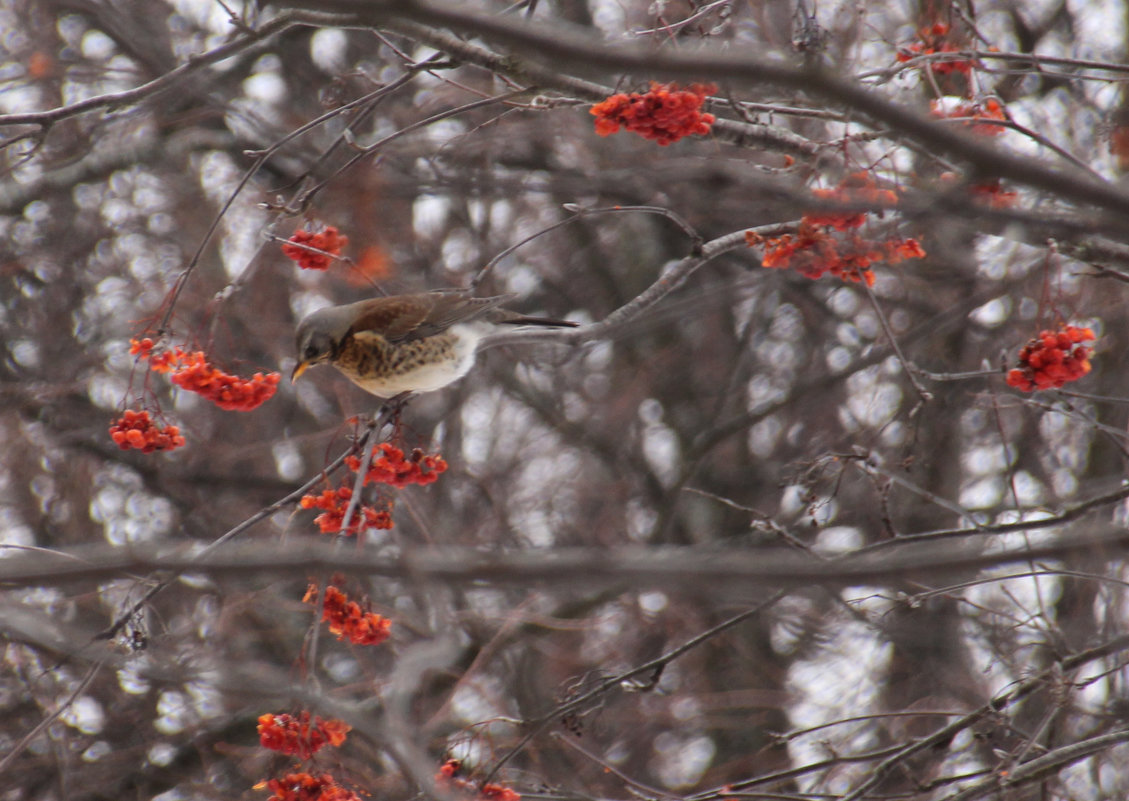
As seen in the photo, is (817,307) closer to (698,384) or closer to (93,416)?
(698,384)

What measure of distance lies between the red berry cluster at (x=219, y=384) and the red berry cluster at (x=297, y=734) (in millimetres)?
997

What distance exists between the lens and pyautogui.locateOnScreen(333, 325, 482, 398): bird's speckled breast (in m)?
4.98

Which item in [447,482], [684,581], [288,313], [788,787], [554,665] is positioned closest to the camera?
[684,581]

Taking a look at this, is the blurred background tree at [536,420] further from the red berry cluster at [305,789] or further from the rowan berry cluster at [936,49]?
the red berry cluster at [305,789]

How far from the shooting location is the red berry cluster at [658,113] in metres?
3.21

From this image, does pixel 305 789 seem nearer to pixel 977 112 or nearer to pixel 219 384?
pixel 219 384

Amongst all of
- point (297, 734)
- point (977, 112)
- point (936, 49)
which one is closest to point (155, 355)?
point (297, 734)

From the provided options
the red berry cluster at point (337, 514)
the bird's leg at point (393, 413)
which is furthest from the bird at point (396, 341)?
the red berry cluster at point (337, 514)

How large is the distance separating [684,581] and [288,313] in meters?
8.52

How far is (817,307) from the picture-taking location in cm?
866

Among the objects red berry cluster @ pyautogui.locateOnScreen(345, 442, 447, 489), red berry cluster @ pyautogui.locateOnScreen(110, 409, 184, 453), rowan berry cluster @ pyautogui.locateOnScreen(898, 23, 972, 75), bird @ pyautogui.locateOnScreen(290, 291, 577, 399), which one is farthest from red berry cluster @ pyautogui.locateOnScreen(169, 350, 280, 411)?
rowan berry cluster @ pyautogui.locateOnScreen(898, 23, 972, 75)

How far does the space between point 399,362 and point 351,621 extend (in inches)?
74.6

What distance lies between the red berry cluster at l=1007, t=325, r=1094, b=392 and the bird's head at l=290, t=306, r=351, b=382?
2831 millimetres

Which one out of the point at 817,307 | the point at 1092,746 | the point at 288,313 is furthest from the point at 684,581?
the point at 288,313
